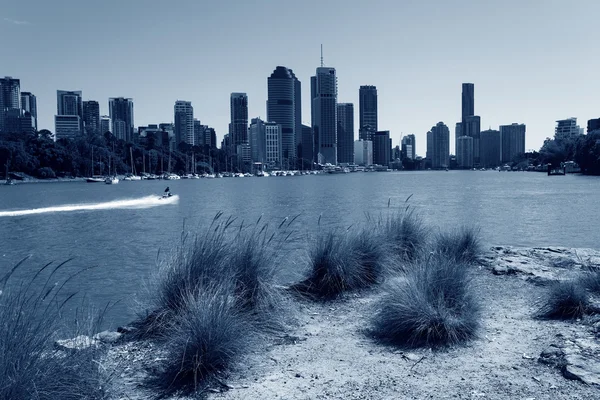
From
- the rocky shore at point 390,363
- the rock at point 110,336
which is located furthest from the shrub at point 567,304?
the rock at point 110,336

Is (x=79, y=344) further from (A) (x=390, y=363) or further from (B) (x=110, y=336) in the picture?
(A) (x=390, y=363)

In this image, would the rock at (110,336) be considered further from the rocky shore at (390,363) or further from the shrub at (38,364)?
the shrub at (38,364)

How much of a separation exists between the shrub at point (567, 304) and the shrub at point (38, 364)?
6237mm

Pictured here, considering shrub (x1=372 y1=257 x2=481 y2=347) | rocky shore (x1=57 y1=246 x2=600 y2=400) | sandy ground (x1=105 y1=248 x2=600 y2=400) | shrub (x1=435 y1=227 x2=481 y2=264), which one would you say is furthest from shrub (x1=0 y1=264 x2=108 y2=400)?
shrub (x1=435 y1=227 x2=481 y2=264)

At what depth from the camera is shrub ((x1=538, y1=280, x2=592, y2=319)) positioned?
8.05m

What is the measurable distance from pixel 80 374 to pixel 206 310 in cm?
151

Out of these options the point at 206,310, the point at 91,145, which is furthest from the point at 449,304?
the point at 91,145

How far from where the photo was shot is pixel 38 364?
457 cm

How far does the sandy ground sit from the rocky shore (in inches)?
0.4

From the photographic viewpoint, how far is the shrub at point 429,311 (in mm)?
6988

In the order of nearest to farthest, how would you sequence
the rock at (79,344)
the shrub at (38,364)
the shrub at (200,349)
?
the shrub at (38,364), the rock at (79,344), the shrub at (200,349)

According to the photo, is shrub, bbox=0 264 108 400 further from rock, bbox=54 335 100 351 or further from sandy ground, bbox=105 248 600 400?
sandy ground, bbox=105 248 600 400

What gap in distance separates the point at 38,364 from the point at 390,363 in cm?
366

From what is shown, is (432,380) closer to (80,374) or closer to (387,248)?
(80,374)
